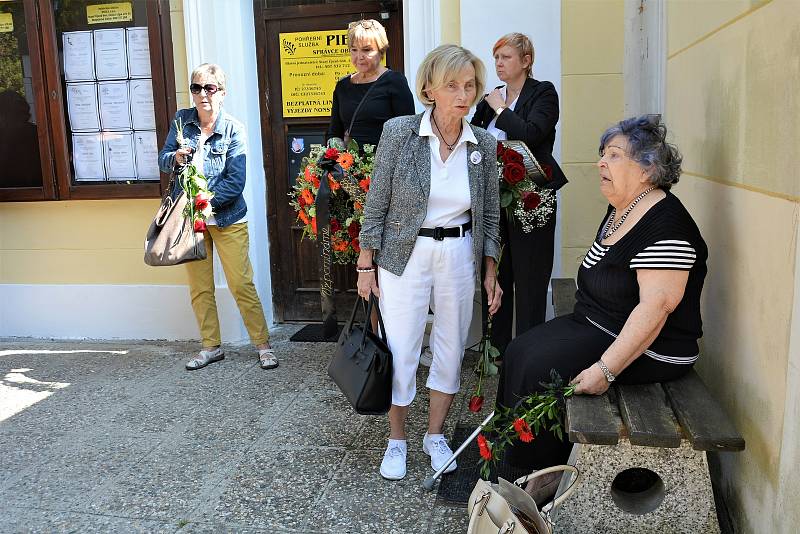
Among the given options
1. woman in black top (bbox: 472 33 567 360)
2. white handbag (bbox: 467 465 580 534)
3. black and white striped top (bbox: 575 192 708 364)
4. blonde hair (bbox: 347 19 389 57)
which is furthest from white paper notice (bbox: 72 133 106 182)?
white handbag (bbox: 467 465 580 534)

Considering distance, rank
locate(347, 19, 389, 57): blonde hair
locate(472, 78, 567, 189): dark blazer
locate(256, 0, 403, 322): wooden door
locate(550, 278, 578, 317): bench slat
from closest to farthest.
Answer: locate(550, 278, 578, 317): bench slat < locate(472, 78, 567, 189): dark blazer < locate(347, 19, 389, 57): blonde hair < locate(256, 0, 403, 322): wooden door

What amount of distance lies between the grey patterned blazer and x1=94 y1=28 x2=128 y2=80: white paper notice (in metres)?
3.14

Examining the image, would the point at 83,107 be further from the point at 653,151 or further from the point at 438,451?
the point at 653,151

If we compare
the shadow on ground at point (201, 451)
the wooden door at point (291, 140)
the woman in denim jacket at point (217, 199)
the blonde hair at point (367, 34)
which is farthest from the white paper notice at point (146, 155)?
the blonde hair at point (367, 34)

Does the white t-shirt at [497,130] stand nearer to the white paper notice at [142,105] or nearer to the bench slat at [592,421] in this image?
the bench slat at [592,421]

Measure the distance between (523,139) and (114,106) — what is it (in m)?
3.19

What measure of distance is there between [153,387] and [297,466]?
160 centimetres

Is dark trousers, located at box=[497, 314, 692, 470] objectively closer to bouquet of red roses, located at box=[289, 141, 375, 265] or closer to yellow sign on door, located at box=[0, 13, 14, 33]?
bouquet of red roses, located at box=[289, 141, 375, 265]

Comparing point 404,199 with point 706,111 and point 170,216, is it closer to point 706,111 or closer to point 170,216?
point 706,111

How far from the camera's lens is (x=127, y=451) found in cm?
373

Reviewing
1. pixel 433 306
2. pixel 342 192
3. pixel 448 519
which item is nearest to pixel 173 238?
pixel 342 192

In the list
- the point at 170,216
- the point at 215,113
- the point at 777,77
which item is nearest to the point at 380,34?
the point at 215,113

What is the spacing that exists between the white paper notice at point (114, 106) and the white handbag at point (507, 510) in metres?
4.26

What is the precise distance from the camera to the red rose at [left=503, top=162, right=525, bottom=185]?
347cm
